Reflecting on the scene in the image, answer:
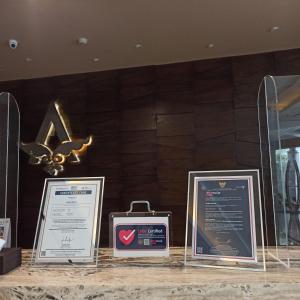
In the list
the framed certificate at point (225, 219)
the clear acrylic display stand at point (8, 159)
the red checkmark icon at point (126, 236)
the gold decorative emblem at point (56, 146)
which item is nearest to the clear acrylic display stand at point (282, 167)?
the framed certificate at point (225, 219)

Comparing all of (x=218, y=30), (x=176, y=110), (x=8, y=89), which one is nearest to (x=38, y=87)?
(x=8, y=89)

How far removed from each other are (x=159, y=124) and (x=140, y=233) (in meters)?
3.38

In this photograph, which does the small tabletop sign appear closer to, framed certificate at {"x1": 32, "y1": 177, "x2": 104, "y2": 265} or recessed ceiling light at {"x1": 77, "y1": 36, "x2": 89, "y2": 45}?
framed certificate at {"x1": 32, "y1": 177, "x2": 104, "y2": 265}

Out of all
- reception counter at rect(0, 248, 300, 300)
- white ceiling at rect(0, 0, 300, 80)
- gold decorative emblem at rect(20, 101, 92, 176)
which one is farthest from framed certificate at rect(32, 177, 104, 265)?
gold decorative emblem at rect(20, 101, 92, 176)

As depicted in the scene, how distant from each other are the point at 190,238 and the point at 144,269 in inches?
7.4

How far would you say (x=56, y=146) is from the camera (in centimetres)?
453

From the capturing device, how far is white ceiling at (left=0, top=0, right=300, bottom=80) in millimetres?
3074

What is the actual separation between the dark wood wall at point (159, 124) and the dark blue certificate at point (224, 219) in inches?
117

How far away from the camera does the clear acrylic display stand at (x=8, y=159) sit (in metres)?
1.27

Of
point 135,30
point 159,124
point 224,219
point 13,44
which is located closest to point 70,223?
point 224,219

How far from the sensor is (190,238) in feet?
3.57

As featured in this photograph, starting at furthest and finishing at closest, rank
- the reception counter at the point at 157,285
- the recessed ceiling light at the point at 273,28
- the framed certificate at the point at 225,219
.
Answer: the recessed ceiling light at the point at 273,28
the framed certificate at the point at 225,219
the reception counter at the point at 157,285

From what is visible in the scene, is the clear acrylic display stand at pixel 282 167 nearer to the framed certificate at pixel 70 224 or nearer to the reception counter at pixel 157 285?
the reception counter at pixel 157 285

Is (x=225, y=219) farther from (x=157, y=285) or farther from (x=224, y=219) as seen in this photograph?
(x=157, y=285)
